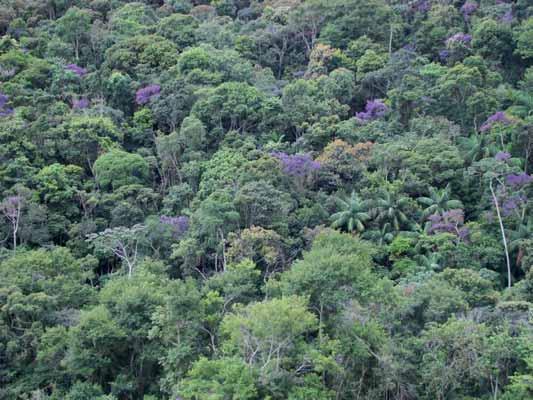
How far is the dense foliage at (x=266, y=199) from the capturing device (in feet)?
69.9

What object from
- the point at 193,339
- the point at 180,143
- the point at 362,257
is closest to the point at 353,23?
the point at 180,143

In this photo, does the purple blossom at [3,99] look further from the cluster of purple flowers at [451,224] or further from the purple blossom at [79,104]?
the cluster of purple flowers at [451,224]

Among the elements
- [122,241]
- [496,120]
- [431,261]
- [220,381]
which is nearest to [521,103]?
[496,120]

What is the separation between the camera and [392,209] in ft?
99.3

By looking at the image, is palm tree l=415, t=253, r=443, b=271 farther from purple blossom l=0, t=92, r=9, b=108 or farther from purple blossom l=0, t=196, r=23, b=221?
purple blossom l=0, t=92, r=9, b=108

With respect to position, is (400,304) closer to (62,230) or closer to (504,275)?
(504,275)

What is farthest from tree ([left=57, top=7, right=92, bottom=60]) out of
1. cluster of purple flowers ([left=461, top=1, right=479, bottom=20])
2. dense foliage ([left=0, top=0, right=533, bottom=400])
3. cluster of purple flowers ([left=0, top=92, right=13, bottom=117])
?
cluster of purple flowers ([left=461, top=1, right=479, bottom=20])

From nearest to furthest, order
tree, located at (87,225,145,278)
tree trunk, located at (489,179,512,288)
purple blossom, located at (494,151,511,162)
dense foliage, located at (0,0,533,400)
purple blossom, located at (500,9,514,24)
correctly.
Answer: dense foliage, located at (0,0,533,400) < tree, located at (87,225,145,278) < tree trunk, located at (489,179,512,288) < purple blossom, located at (494,151,511,162) < purple blossom, located at (500,9,514,24)

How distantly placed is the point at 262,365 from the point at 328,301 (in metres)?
2.82

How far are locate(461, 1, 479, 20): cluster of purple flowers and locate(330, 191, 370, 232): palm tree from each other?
16773 mm

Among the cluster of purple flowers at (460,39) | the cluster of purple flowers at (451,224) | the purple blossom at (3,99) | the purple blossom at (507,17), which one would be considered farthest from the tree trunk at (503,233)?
the purple blossom at (3,99)

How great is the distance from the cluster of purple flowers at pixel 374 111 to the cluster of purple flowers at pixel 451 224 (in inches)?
312

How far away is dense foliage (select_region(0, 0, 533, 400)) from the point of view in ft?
69.9

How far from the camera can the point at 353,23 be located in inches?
1655
